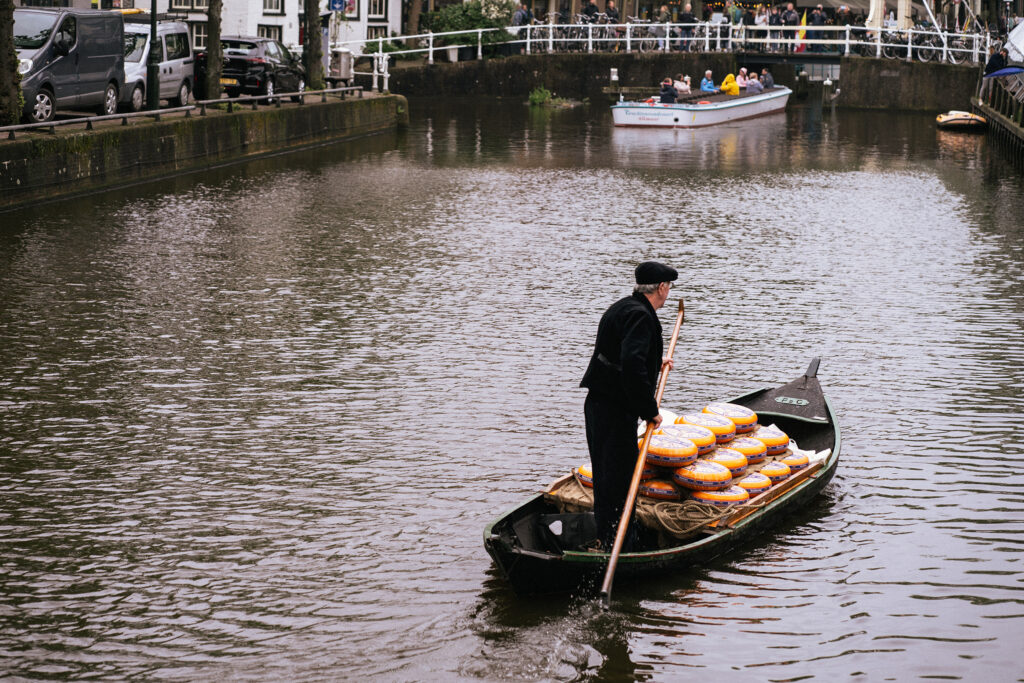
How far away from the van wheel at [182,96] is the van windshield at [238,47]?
4.54 meters

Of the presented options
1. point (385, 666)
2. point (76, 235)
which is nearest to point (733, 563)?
point (385, 666)

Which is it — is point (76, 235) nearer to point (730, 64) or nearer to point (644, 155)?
point (644, 155)

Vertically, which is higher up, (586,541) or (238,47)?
(238,47)

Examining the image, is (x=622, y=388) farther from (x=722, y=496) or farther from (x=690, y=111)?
(x=690, y=111)

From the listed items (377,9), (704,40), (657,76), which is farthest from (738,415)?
(377,9)

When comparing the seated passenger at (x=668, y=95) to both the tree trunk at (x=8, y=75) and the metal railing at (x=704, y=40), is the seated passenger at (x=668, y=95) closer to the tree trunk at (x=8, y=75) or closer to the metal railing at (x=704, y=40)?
the metal railing at (x=704, y=40)

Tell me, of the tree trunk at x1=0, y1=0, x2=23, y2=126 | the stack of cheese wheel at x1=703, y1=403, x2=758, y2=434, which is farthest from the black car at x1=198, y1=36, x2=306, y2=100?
the stack of cheese wheel at x1=703, y1=403, x2=758, y2=434

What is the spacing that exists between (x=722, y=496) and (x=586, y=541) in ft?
3.33

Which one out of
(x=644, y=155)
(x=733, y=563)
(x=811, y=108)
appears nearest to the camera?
(x=733, y=563)

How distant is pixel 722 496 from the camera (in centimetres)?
924

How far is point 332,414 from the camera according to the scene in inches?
490

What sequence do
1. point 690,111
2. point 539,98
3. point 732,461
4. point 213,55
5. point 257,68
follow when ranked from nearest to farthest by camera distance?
point 732,461, point 213,55, point 257,68, point 690,111, point 539,98

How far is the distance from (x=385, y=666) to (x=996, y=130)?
123ft

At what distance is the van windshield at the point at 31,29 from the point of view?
80.8 feet
